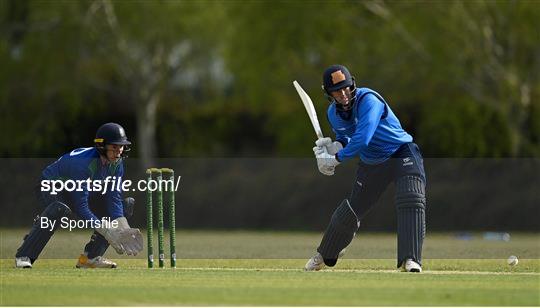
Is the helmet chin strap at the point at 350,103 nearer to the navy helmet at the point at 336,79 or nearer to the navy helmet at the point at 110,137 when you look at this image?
the navy helmet at the point at 336,79

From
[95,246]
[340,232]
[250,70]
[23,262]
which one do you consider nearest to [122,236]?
[95,246]

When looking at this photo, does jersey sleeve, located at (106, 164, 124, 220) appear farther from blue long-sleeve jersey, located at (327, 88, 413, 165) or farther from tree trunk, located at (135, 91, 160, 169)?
tree trunk, located at (135, 91, 160, 169)

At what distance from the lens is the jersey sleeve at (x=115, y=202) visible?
53.2 feet

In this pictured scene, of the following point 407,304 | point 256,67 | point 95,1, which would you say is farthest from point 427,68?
point 407,304

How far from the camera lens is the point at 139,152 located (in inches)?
1719

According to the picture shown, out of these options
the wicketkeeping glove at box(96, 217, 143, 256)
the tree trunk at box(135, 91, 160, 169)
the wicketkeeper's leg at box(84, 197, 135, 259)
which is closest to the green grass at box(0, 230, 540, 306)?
the wicketkeeper's leg at box(84, 197, 135, 259)

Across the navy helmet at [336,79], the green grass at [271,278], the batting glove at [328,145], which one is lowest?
the green grass at [271,278]

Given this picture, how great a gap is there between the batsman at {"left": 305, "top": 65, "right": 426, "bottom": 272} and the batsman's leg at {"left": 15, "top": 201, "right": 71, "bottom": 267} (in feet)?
8.51

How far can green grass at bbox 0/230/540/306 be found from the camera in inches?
500

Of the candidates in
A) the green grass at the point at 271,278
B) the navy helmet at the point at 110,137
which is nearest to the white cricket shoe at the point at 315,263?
the green grass at the point at 271,278

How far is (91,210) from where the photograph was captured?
16.2 meters

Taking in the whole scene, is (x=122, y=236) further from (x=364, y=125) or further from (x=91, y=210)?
(x=364, y=125)

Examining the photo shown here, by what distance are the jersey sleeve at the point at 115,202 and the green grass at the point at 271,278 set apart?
1.21 ft

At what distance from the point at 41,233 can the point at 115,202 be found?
81 centimetres
